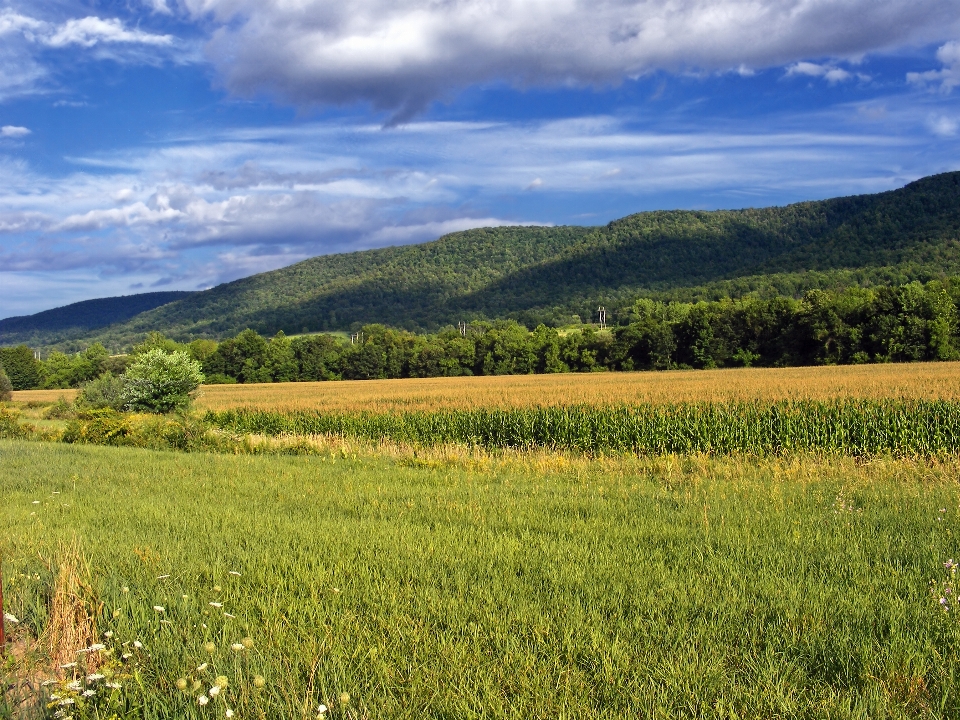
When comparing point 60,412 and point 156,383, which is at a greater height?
point 156,383

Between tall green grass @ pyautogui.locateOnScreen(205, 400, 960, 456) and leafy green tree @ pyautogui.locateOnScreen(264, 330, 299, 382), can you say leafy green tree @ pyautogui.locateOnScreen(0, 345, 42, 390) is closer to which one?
leafy green tree @ pyautogui.locateOnScreen(264, 330, 299, 382)

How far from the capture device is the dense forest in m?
64.1

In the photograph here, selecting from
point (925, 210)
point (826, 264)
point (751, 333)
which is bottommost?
point (751, 333)

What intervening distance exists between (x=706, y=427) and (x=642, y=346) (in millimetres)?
61365

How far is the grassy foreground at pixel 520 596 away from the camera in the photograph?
3.89m

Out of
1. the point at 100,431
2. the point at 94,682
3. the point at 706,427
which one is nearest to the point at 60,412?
the point at 100,431

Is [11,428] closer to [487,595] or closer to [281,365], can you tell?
→ [487,595]

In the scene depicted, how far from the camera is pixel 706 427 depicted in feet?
66.5

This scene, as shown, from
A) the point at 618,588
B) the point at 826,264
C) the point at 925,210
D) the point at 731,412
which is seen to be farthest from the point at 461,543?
the point at 925,210

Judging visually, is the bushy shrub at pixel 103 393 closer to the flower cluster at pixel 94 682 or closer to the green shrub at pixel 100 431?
the green shrub at pixel 100 431

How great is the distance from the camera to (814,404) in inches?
799

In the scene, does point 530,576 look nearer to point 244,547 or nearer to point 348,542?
point 348,542

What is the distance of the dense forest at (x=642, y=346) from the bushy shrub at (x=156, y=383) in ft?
49.1

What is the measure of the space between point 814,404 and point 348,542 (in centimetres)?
1734
